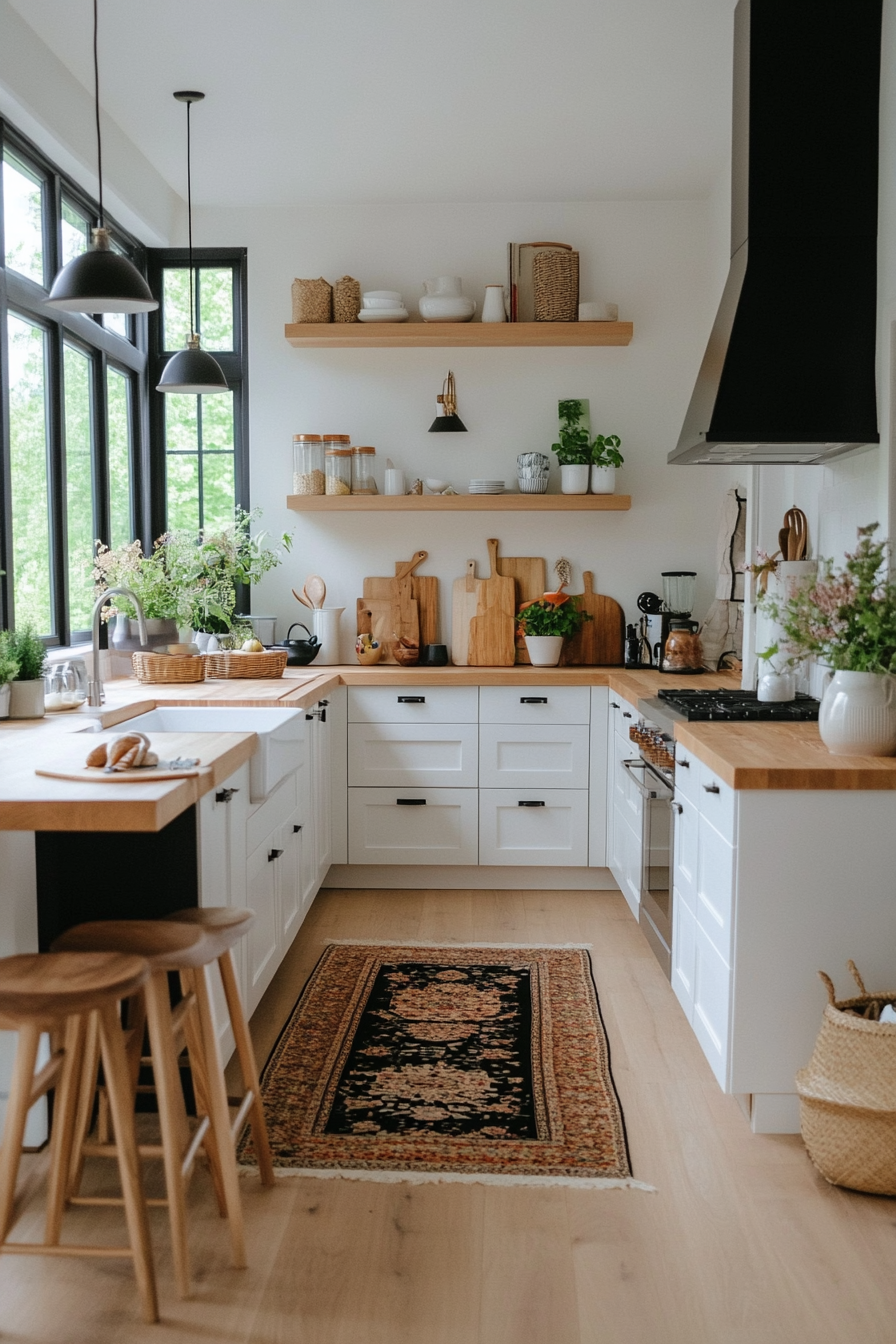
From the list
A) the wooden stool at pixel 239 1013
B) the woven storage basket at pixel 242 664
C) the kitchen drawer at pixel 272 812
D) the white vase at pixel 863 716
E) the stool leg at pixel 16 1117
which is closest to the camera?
the stool leg at pixel 16 1117

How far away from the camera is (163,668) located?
14.2 feet

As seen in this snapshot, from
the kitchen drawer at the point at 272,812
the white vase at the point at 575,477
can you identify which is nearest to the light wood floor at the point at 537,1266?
the kitchen drawer at the point at 272,812

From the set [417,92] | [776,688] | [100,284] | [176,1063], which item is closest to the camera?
[176,1063]

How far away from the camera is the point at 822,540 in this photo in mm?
3695

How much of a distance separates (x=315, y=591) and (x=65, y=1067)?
340cm

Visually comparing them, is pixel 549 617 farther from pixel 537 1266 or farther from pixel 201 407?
pixel 537 1266

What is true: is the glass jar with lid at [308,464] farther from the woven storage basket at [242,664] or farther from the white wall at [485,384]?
the woven storage basket at [242,664]

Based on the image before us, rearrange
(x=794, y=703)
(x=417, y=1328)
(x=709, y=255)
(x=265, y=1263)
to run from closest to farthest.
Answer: (x=417, y=1328) < (x=265, y=1263) < (x=794, y=703) < (x=709, y=255)

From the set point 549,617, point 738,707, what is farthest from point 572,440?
point 738,707

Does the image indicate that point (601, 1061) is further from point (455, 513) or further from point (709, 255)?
point (709, 255)

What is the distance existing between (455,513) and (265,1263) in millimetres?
3628

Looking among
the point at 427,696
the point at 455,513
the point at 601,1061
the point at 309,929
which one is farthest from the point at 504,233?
the point at 601,1061

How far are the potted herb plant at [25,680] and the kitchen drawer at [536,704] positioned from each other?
1.91 metres

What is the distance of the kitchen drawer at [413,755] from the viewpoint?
183 inches
